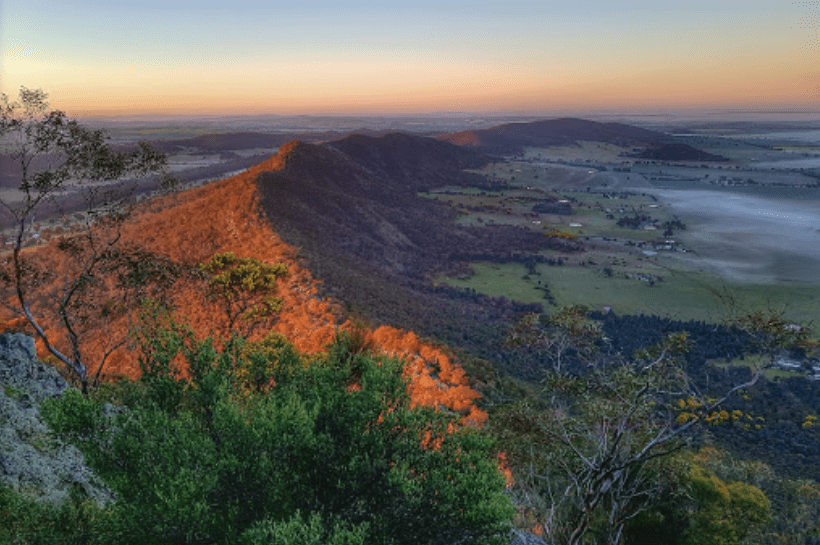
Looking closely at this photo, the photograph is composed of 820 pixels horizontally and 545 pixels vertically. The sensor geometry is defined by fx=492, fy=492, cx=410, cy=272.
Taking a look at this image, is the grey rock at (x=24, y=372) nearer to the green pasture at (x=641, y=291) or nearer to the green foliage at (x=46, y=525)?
the green foliage at (x=46, y=525)

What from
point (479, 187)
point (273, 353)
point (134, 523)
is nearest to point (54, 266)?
point (273, 353)

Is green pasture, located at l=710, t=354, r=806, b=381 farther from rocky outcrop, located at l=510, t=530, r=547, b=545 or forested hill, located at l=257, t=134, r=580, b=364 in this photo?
rocky outcrop, located at l=510, t=530, r=547, b=545

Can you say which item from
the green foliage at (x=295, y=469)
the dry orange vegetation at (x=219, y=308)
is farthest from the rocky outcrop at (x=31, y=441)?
the dry orange vegetation at (x=219, y=308)

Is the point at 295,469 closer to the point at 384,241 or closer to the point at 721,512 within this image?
the point at 721,512

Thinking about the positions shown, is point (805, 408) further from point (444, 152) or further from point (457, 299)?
point (444, 152)

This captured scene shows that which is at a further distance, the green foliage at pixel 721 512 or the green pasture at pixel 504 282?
the green pasture at pixel 504 282
